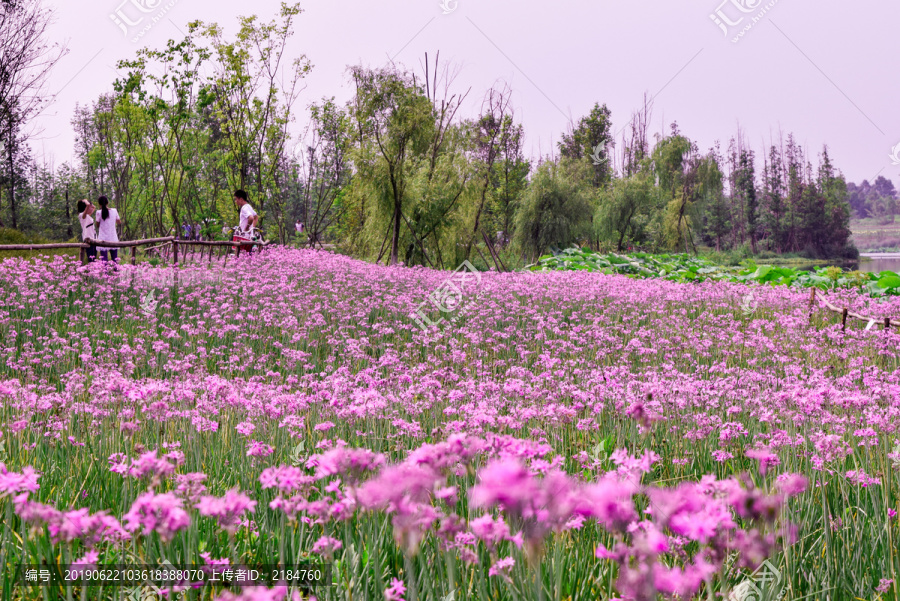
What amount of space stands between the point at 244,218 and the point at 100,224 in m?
2.89

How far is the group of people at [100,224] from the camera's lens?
12.4 metres

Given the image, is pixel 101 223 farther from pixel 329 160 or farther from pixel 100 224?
pixel 329 160

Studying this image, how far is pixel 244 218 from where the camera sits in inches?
549

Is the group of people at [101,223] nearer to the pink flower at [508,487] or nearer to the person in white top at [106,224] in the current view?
the person in white top at [106,224]

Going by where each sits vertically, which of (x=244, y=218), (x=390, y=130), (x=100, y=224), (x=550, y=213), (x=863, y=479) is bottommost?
(x=863, y=479)

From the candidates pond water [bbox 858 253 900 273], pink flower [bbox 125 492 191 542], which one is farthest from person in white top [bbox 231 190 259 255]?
pond water [bbox 858 253 900 273]

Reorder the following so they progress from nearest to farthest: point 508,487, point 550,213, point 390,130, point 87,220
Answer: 1. point 508,487
2. point 87,220
3. point 390,130
4. point 550,213

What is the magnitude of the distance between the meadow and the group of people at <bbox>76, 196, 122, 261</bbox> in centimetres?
139

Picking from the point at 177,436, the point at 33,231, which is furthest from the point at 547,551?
the point at 33,231

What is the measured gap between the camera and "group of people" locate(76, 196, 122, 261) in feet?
40.7

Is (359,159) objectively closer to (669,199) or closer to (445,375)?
(445,375)

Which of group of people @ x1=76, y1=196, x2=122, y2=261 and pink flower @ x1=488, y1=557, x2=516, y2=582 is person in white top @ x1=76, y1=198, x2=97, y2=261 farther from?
pink flower @ x1=488, y1=557, x2=516, y2=582

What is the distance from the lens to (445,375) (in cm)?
538

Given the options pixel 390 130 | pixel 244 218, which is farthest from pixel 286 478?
pixel 390 130
